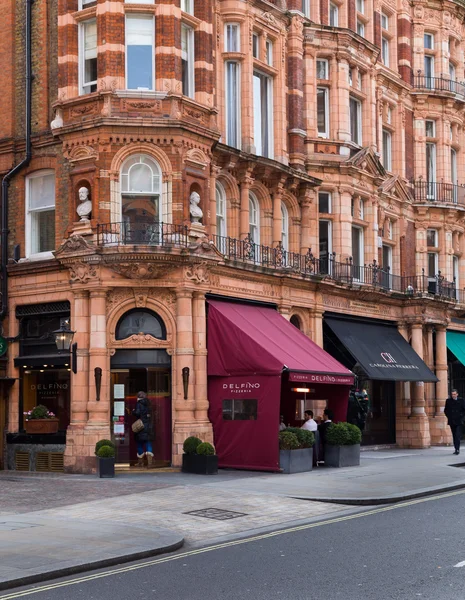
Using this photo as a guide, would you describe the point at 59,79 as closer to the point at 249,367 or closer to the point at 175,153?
the point at 175,153

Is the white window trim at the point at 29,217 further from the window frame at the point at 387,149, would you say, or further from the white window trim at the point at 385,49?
the white window trim at the point at 385,49

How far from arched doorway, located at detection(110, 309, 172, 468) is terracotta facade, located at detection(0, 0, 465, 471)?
9.5 inches

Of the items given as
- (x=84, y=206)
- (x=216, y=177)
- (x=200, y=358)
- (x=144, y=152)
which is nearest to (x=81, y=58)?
(x=144, y=152)

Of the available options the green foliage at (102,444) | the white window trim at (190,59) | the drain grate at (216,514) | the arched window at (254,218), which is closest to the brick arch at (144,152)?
the white window trim at (190,59)

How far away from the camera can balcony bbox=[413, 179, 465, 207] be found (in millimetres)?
40688

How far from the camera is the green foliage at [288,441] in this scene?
2506cm

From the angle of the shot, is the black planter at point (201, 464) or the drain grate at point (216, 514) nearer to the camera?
the drain grate at point (216, 514)

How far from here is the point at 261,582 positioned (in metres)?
11.4

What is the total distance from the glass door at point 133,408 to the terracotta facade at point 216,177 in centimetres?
54

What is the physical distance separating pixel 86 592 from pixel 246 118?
20.8m

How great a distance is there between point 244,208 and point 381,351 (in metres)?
8.62

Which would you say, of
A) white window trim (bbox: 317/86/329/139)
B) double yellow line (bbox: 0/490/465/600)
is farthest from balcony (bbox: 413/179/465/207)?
double yellow line (bbox: 0/490/465/600)

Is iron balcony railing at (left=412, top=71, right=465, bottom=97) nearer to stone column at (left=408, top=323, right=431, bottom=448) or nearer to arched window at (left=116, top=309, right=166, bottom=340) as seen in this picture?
stone column at (left=408, top=323, right=431, bottom=448)

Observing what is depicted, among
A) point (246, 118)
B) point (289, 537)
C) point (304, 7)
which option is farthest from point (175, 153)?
point (289, 537)
